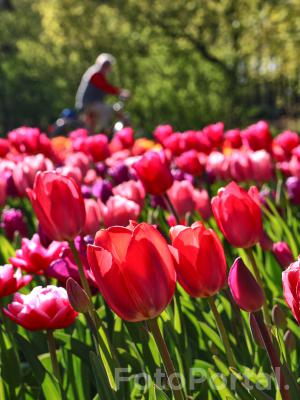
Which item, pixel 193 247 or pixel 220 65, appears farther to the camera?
pixel 220 65

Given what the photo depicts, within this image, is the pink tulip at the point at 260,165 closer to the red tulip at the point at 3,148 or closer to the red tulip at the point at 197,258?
the red tulip at the point at 197,258

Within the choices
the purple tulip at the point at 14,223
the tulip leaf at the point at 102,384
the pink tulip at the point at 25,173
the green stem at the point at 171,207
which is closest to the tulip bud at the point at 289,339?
the tulip leaf at the point at 102,384

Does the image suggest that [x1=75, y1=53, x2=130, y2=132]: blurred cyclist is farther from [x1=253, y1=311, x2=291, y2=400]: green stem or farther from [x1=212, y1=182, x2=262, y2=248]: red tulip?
[x1=253, y1=311, x2=291, y2=400]: green stem

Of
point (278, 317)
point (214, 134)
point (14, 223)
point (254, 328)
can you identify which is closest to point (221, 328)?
point (254, 328)

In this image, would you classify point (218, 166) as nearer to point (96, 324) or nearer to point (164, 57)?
point (96, 324)

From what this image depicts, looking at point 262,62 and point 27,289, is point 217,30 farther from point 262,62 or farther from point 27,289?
point 27,289

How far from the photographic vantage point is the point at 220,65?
16672 millimetres

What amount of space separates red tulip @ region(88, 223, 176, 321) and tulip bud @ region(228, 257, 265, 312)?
0.54 feet

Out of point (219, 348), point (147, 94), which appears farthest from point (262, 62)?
point (219, 348)

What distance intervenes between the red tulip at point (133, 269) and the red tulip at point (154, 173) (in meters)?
1.40

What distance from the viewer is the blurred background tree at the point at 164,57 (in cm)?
1655

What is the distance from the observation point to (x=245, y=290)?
4.41 feet

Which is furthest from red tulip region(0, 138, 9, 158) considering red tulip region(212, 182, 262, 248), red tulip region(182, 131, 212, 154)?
red tulip region(212, 182, 262, 248)

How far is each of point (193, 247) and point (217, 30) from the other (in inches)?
659
